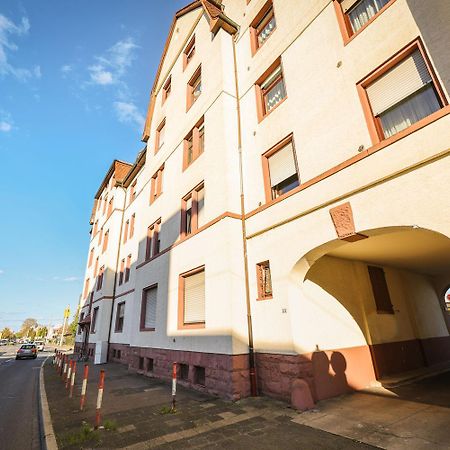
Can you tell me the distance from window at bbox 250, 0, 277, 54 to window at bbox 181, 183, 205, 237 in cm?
617

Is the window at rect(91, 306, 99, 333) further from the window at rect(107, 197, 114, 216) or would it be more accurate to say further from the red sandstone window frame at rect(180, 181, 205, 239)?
the red sandstone window frame at rect(180, 181, 205, 239)

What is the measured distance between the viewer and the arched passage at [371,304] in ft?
22.8

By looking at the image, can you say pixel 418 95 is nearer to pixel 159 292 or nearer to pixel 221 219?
pixel 221 219

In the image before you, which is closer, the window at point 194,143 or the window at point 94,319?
the window at point 194,143

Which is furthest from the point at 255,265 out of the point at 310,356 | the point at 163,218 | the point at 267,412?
the point at 163,218

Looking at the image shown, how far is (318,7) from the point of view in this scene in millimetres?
8133

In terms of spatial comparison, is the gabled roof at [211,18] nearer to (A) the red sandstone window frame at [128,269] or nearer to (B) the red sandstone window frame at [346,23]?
(B) the red sandstone window frame at [346,23]

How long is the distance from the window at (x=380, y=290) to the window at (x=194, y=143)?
8300mm

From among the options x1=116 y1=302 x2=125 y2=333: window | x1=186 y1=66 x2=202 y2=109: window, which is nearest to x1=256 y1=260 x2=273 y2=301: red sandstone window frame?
x1=186 y1=66 x2=202 y2=109: window

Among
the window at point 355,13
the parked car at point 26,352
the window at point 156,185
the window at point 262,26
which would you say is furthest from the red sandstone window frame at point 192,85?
the parked car at point 26,352

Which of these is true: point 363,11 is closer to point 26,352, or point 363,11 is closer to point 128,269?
point 128,269

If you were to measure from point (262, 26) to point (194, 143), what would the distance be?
5.53m

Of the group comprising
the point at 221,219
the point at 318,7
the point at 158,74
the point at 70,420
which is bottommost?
the point at 70,420

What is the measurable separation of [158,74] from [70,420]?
1948 centimetres
